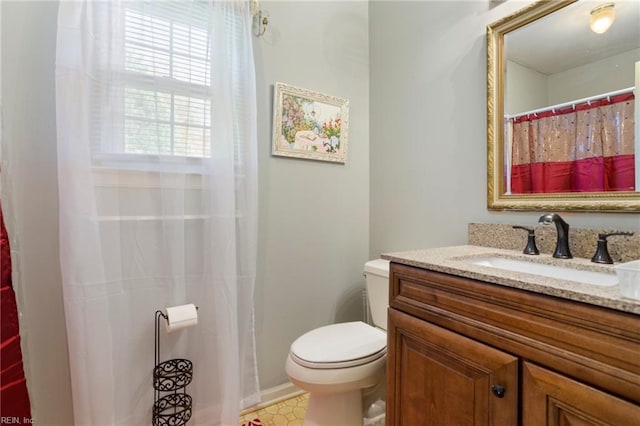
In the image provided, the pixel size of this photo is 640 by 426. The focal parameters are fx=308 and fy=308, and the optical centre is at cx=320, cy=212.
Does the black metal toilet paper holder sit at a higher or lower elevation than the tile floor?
higher

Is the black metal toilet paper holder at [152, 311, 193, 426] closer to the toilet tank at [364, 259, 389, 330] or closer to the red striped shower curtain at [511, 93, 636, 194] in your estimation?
the toilet tank at [364, 259, 389, 330]

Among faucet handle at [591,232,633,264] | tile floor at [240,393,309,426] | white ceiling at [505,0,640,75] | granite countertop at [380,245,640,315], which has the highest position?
white ceiling at [505,0,640,75]

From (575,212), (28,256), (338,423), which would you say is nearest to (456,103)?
(575,212)

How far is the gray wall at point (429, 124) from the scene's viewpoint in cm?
142

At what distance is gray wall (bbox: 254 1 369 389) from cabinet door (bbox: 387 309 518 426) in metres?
0.78

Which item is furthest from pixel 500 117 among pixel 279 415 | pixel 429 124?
pixel 279 415

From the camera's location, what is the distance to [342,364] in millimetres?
1231

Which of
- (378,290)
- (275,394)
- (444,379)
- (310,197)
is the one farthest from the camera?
(310,197)

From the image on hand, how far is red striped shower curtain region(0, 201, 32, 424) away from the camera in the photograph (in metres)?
0.77

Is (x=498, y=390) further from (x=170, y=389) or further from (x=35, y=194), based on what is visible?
(x=35, y=194)

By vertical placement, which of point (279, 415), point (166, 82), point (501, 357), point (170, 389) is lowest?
point (279, 415)

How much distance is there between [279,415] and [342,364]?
25.3 inches

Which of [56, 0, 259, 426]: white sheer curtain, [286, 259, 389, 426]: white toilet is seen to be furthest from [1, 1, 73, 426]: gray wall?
[286, 259, 389, 426]: white toilet

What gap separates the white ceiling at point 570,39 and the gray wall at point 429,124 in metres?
0.13
